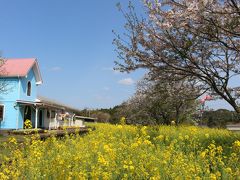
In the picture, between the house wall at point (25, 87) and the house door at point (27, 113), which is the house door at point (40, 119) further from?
the house door at point (27, 113)

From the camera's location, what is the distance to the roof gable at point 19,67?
30750 millimetres

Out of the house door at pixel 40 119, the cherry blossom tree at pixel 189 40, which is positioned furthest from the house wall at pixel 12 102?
the cherry blossom tree at pixel 189 40

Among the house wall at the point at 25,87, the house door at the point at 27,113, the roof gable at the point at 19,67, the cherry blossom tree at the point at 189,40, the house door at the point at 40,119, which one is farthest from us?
the house door at the point at 40,119

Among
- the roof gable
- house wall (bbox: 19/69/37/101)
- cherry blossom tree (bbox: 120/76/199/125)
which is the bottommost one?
cherry blossom tree (bbox: 120/76/199/125)

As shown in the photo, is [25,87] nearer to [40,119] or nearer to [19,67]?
[19,67]

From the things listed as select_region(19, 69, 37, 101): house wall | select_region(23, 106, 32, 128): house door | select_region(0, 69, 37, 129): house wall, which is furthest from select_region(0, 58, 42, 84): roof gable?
select_region(23, 106, 32, 128): house door

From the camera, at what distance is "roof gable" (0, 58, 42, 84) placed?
30750 millimetres

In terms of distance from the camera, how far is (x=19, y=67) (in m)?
32.1

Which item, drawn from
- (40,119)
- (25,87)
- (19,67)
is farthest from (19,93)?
(40,119)

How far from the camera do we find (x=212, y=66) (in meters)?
11.4

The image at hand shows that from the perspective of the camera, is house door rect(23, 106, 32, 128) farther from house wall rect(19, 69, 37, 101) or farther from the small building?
house wall rect(19, 69, 37, 101)

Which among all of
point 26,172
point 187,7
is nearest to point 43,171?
point 26,172

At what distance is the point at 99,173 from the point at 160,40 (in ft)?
21.8

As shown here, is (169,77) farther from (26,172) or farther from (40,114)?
(40,114)
